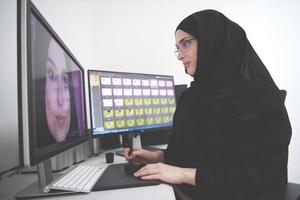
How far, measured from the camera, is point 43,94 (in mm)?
578

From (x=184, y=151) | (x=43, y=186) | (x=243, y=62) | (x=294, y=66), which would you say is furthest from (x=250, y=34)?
(x=43, y=186)

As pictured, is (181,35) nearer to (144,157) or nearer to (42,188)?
(144,157)

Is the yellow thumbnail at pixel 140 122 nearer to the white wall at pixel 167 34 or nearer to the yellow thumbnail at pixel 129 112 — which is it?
the yellow thumbnail at pixel 129 112

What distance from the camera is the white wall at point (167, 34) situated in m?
1.87

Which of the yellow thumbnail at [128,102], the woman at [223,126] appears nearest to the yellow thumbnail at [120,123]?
the yellow thumbnail at [128,102]

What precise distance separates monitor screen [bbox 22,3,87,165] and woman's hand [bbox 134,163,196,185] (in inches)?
10.6

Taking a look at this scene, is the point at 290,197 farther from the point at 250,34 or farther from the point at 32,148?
the point at 250,34

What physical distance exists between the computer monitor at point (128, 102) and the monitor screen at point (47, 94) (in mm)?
211

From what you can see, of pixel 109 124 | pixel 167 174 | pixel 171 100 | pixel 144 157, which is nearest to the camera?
pixel 167 174

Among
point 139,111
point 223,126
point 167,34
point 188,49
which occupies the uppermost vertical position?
point 167,34

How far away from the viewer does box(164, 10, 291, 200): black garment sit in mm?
715

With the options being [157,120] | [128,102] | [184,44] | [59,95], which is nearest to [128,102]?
[128,102]

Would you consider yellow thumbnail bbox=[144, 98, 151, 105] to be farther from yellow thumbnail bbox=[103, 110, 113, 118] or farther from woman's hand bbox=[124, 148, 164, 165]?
woman's hand bbox=[124, 148, 164, 165]

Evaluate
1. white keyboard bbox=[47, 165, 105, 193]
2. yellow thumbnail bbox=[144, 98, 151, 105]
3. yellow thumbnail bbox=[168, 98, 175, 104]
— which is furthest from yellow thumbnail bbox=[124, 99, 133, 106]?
white keyboard bbox=[47, 165, 105, 193]
